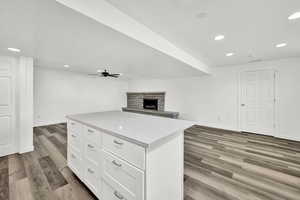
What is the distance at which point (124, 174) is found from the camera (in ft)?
3.70

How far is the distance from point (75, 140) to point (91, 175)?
614 mm

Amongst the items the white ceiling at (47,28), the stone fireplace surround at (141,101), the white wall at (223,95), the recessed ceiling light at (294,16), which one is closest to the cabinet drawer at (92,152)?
the white ceiling at (47,28)

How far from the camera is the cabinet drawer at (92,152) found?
144 cm

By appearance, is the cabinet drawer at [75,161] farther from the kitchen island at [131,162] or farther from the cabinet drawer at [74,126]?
the cabinet drawer at [74,126]

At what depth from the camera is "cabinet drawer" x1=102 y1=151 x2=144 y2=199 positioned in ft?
3.31

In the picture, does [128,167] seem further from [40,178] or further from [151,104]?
[151,104]

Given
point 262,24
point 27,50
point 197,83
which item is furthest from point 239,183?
point 27,50

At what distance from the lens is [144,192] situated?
985 mm

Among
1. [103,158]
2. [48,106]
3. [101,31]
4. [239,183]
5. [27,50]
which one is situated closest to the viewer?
[103,158]

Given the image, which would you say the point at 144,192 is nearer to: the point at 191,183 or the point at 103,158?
the point at 103,158

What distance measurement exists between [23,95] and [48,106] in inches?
91.2

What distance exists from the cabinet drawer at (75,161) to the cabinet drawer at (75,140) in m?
0.08

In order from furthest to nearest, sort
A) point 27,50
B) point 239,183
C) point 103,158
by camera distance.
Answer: point 27,50, point 239,183, point 103,158

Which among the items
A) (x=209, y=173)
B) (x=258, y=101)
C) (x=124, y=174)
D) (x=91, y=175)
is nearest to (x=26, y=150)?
(x=91, y=175)
